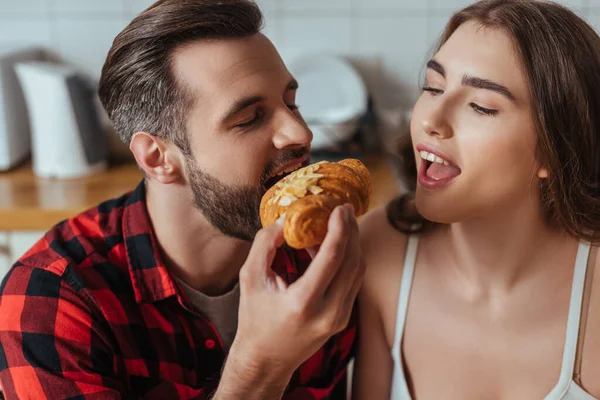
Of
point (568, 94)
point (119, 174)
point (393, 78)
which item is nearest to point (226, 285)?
point (568, 94)

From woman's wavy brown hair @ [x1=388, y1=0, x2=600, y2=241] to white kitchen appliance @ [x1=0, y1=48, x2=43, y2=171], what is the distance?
1.71 meters

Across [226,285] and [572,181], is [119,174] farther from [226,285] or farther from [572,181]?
[572,181]

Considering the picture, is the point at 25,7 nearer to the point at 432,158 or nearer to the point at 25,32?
the point at 25,32

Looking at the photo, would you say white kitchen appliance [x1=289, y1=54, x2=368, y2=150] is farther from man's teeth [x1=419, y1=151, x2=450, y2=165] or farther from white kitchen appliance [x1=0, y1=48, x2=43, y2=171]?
man's teeth [x1=419, y1=151, x2=450, y2=165]

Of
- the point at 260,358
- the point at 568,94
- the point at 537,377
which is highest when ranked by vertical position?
the point at 568,94

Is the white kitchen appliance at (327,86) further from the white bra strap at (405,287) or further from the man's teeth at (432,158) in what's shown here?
the man's teeth at (432,158)

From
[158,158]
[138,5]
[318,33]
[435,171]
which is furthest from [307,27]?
[435,171]

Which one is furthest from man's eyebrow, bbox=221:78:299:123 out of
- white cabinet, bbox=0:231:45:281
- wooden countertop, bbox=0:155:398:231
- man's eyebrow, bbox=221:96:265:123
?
white cabinet, bbox=0:231:45:281

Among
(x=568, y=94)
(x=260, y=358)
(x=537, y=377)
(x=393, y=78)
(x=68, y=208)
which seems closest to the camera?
(x=260, y=358)

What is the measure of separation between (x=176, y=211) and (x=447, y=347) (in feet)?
1.98

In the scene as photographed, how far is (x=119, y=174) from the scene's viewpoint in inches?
97.4

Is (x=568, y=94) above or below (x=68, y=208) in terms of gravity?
above

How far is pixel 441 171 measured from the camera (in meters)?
1.27

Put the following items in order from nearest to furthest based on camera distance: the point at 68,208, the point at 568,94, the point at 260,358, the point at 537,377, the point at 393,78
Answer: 1. the point at 260,358
2. the point at 568,94
3. the point at 537,377
4. the point at 68,208
5. the point at 393,78
